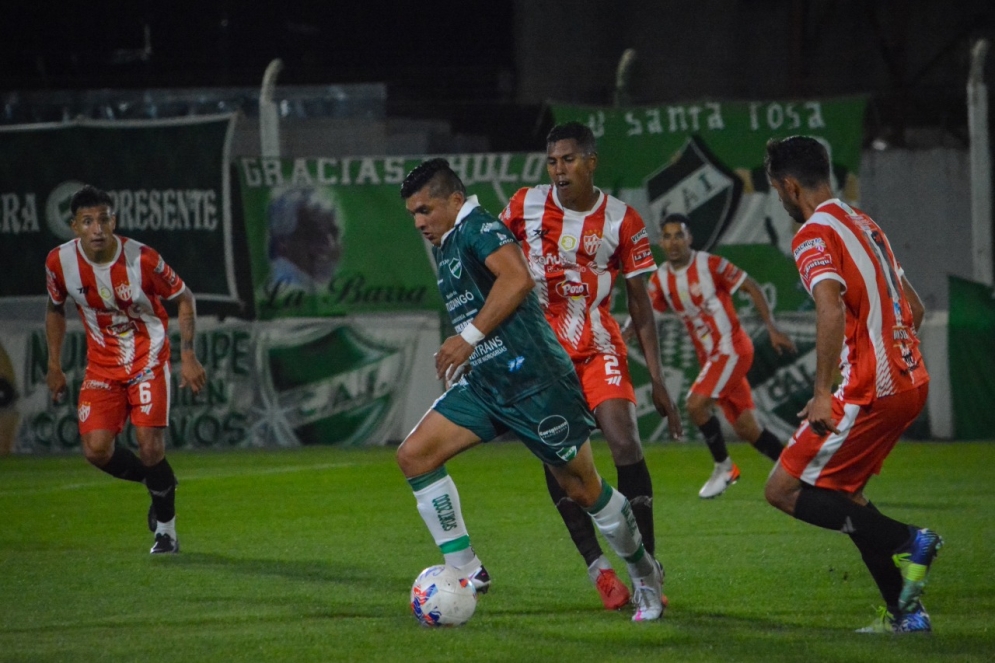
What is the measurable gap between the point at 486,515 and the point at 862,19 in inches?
708

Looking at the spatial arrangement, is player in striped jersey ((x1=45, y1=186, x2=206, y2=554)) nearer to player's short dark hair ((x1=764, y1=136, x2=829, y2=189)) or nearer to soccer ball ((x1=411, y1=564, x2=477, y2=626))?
soccer ball ((x1=411, y1=564, x2=477, y2=626))

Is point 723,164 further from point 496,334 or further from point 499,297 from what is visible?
point 499,297

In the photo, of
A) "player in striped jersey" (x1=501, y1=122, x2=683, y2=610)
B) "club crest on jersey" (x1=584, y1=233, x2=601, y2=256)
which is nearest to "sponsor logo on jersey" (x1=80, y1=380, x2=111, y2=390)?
"player in striped jersey" (x1=501, y1=122, x2=683, y2=610)

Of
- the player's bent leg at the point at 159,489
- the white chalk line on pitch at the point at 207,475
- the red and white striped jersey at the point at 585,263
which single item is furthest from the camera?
the white chalk line on pitch at the point at 207,475

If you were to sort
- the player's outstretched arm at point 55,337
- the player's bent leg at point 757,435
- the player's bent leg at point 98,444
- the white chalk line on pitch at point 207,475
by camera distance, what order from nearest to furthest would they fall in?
the player's bent leg at point 98,444 → the player's outstretched arm at point 55,337 → the player's bent leg at point 757,435 → the white chalk line on pitch at point 207,475

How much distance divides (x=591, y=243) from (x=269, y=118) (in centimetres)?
908

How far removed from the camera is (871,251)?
5.71m

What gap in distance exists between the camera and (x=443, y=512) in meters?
6.16

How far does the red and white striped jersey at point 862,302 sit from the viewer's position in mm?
5652

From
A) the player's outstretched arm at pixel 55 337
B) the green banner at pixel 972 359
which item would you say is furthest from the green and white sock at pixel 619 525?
the green banner at pixel 972 359

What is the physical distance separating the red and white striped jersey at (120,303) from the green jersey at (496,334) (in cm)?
341

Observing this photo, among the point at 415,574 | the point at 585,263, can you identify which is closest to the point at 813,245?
the point at 585,263

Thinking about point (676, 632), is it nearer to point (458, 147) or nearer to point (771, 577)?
point (771, 577)

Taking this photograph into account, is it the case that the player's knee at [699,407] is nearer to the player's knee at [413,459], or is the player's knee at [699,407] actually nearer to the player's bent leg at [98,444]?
the player's bent leg at [98,444]
